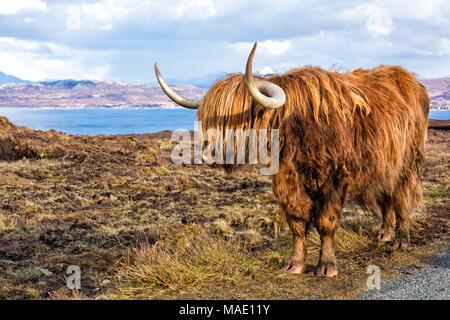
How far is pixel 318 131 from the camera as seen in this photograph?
3.56 meters

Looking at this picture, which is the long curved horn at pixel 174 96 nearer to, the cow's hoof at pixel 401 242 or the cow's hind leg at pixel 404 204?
the cow's hind leg at pixel 404 204

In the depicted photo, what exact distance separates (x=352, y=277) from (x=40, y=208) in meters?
6.46

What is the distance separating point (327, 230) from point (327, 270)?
14.9 inches

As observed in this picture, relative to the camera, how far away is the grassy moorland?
12.1 feet

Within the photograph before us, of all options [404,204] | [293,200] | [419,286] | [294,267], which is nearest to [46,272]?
[294,267]

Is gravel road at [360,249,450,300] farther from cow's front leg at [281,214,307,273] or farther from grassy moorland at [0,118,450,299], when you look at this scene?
cow's front leg at [281,214,307,273]

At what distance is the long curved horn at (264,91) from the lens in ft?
10.2

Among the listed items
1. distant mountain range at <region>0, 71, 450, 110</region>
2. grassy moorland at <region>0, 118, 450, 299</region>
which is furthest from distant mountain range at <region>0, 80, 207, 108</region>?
grassy moorland at <region>0, 118, 450, 299</region>

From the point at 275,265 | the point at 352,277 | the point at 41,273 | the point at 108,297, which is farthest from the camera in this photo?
the point at 41,273

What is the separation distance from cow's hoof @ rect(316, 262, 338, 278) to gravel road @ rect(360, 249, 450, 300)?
426 millimetres

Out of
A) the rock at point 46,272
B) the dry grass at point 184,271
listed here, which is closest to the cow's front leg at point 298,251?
the dry grass at point 184,271

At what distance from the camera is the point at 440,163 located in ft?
48.5
